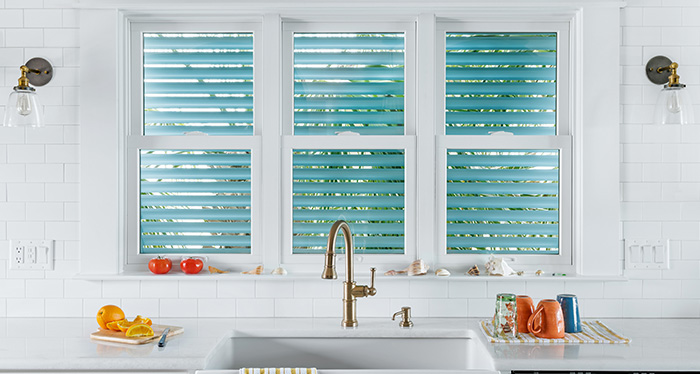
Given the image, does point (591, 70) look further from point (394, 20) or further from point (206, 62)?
point (206, 62)

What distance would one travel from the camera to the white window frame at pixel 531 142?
8.88 feet

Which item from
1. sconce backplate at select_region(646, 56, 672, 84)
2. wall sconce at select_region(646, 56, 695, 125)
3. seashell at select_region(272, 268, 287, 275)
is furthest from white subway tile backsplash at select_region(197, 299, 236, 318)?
sconce backplate at select_region(646, 56, 672, 84)

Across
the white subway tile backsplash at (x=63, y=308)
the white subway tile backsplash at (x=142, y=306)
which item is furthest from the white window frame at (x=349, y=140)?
the white subway tile backsplash at (x=63, y=308)

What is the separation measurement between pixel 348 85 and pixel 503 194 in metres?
0.85

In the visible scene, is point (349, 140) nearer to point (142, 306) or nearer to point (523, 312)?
point (523, 312)

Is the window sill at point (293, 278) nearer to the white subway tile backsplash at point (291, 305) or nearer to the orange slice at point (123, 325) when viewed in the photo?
the white subway tile backsplash at point (291, 305)

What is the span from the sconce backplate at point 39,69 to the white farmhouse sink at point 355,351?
139cm

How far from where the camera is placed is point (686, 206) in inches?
105

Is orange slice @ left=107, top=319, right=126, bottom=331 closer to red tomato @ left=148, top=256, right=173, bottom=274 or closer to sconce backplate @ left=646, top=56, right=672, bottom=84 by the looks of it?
red tomato @ left=148, top=256, right=173, bottom=274

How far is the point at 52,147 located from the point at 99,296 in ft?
2.24

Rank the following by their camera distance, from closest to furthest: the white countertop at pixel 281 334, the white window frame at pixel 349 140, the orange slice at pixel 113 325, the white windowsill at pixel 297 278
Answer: the white countertop at pixel 281 334
the orange slice at pixel 113 325
the white windowsill at pixel 297 278
the white window frame at pixel 349 140

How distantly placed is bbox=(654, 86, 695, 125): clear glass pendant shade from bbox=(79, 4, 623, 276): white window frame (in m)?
0.18

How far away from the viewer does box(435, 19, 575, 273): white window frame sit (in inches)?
107

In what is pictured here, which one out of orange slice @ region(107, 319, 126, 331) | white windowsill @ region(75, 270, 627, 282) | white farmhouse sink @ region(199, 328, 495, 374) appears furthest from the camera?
white windowsill @ region(75, 270, 627, 282)
